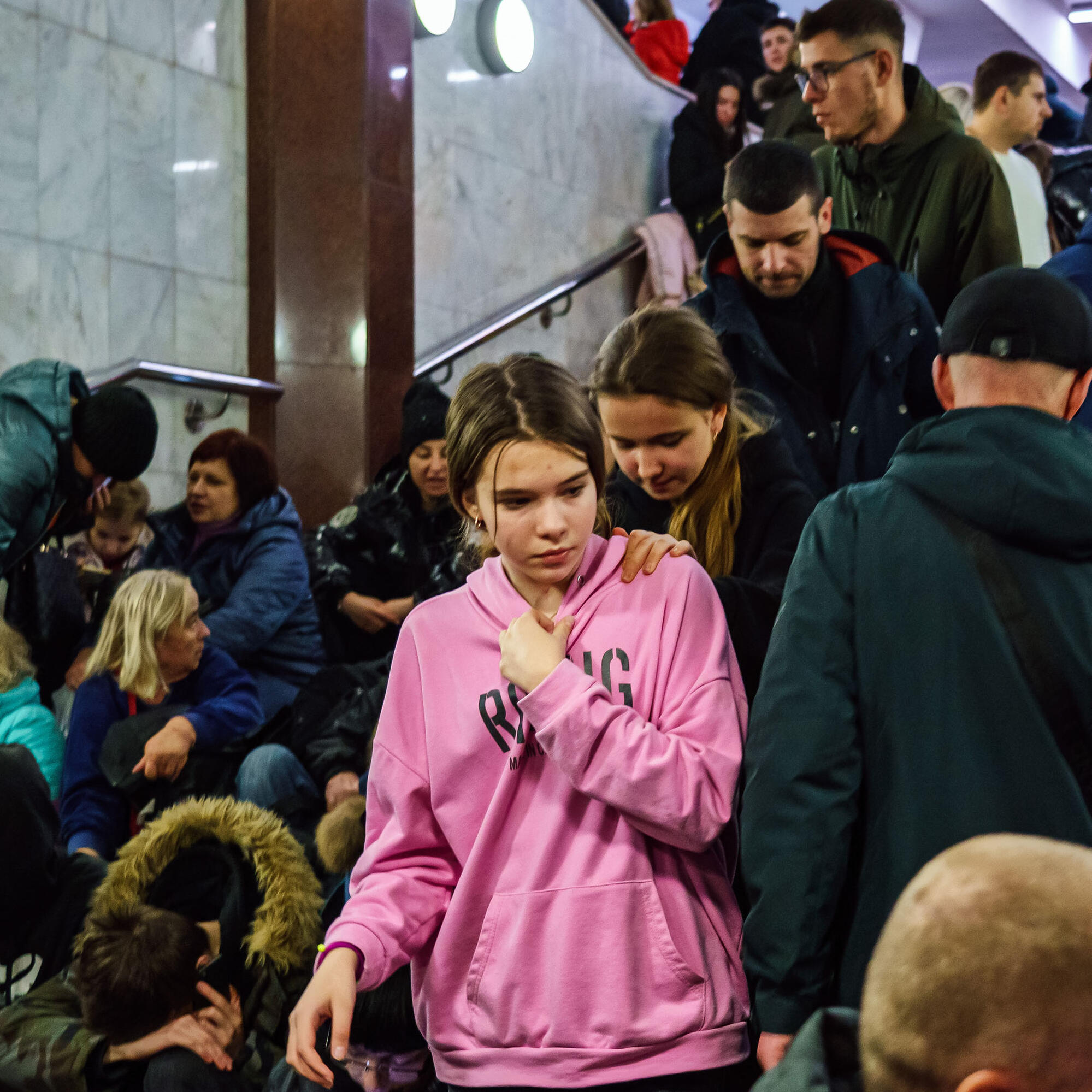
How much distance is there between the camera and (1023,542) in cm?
173

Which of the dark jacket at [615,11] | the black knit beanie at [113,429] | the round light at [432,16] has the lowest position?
the black knit beanie at [113,429]

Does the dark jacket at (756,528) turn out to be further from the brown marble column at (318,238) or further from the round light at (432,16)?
the round light at (432,16)

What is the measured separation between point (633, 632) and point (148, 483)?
4.02m

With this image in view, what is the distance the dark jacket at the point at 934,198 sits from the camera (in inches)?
138

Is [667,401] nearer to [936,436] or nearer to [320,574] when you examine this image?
[936,436]

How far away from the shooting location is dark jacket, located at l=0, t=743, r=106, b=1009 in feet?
10.9

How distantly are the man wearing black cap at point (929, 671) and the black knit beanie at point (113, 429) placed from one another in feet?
8.67

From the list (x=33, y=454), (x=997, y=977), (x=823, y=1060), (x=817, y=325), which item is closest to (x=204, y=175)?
(x=33, y=454)

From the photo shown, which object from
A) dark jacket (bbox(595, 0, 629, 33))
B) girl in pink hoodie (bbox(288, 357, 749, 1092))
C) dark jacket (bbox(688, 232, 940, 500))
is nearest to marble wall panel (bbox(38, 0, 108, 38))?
dark jacket (bbox(688, 232, 940, 500))

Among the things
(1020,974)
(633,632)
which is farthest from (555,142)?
(1020,974)

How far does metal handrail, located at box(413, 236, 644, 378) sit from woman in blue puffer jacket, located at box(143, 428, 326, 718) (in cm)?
165

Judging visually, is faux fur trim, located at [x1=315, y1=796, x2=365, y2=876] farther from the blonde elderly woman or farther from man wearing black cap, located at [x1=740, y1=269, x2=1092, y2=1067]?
man wearing black cap, located at [x1=740, y1=269, x2=1092, y2=1067]

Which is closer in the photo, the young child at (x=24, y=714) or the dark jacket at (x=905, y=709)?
the dark jacket at (x=905, y=709)

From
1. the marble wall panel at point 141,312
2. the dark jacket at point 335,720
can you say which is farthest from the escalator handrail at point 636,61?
the dark jacket at point 335,720
